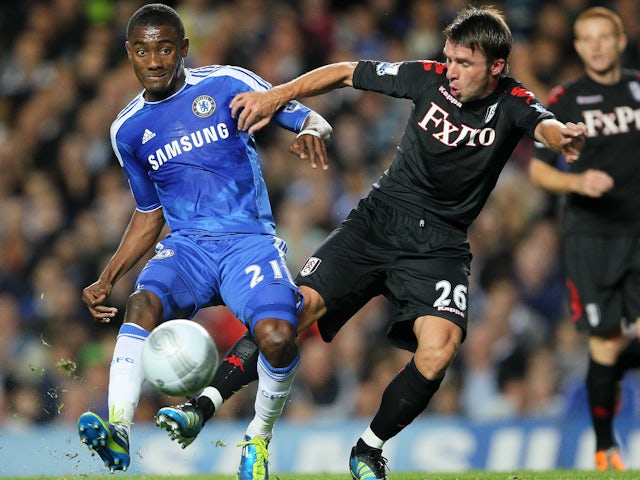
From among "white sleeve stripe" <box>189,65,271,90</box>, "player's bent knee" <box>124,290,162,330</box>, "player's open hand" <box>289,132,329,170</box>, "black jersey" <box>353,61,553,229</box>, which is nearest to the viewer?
"player's bent knee" <box>124,290,162,330</box>

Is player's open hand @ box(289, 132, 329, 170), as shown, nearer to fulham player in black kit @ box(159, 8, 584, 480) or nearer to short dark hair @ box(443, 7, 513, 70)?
fulham player in black kit @ box(159, 8, 584, 480)

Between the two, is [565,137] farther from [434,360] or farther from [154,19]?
[154,19]

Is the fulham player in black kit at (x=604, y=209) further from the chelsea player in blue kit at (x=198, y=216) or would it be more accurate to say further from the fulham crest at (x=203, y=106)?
the fulham crest at (x=203, y=106)

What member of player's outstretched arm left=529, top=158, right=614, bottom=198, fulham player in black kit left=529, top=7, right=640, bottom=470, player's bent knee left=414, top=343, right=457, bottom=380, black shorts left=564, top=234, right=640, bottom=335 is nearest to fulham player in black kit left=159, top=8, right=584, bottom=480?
player's bent knee left=414, top=343, right=457, bottom=380

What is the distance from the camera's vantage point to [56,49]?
12.9 m

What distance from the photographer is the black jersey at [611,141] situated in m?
7.78

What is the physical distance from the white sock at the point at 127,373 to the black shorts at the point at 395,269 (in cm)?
111

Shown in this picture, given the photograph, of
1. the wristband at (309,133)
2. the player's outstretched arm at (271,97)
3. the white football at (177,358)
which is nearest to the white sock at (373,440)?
the white football at (177,358)

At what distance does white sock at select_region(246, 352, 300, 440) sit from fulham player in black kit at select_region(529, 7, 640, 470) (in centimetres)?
291

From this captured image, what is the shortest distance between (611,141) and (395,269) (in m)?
2.49

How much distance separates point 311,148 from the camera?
5.62 m

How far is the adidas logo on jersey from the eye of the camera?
594cm

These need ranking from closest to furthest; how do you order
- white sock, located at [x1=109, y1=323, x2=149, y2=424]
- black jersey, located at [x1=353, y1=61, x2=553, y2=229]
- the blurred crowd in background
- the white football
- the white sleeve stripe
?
the white football
white sock, located at [x1=109, y1=323, x2=149, y2=424]
black jersey, located at [x1=353, y1=61, x2=553, y2=229]
the white sleeve stripe
the blurred crowd in background

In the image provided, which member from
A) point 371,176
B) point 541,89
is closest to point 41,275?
point 371,176
